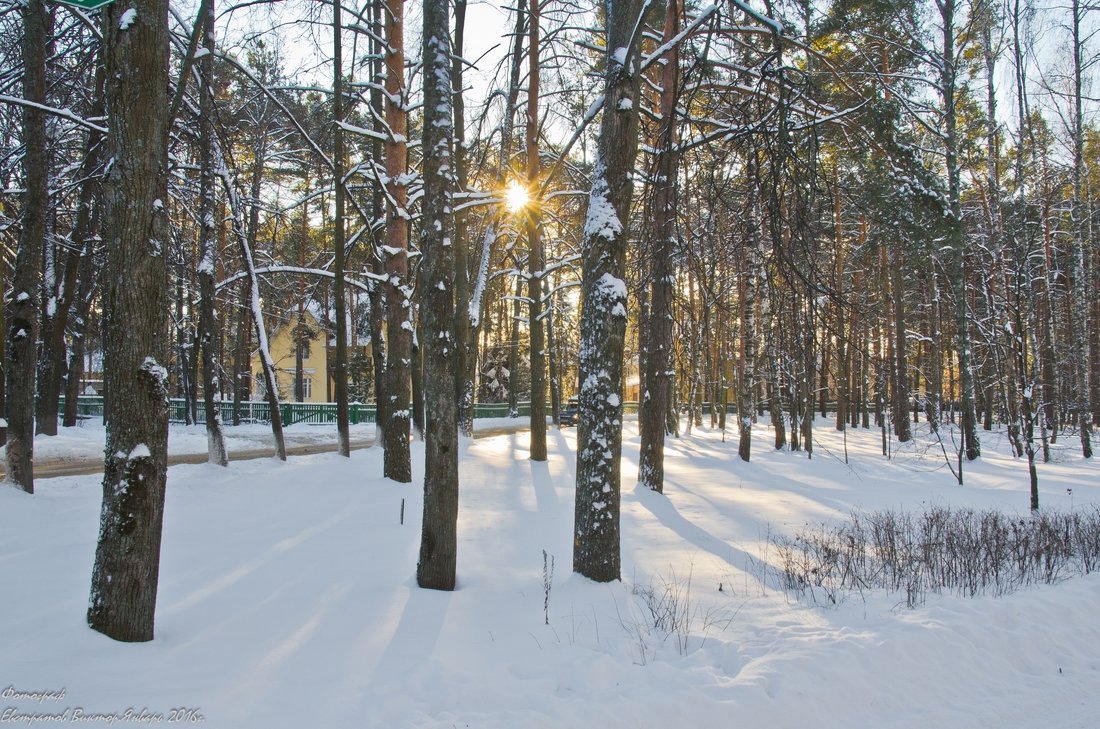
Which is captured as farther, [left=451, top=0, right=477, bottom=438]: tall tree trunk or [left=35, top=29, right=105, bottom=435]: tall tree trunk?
[left=451, top=0, right=477, bottom=438]: tall tree trunk

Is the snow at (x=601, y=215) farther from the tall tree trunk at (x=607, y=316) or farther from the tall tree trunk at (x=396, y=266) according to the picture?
the tall tree trunk at (x=396, y=266)

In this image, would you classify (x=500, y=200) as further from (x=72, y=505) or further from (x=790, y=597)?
(x=72, y=505)

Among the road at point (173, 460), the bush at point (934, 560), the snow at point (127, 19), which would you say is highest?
the snow at point (127, 19)

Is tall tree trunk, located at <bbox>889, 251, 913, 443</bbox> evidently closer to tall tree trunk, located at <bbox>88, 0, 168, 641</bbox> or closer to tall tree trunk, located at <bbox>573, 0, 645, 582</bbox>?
tall tree trunk, located at <bbox>573, 0, 645, 582</bbox>

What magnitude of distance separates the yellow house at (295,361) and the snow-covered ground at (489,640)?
2704 cm

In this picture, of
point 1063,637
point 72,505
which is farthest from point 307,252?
point 1063,637

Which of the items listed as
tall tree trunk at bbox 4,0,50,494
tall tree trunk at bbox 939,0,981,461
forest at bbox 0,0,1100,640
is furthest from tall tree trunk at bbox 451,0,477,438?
tall tree trunk at bbox 939,0,981,461

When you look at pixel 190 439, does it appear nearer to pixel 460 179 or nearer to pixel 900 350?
pixel 460 179

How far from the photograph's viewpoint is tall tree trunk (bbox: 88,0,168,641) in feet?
12.2

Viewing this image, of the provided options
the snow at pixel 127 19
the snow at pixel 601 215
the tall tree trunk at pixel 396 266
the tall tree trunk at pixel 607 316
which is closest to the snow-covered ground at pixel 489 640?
the tall tree trunk at pixel 607 316

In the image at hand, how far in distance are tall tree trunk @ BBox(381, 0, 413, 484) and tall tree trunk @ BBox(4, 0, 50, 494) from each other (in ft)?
15.6

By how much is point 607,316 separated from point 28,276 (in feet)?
26.4

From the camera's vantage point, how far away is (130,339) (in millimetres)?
3744

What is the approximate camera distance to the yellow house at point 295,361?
33.8 m
